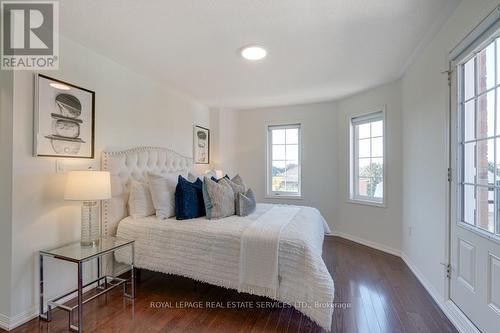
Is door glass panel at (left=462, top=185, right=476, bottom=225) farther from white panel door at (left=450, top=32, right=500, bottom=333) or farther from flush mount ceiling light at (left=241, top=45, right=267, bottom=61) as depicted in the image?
flush mount ceiling light at (left=241, top=45, right=267, bottom=61)

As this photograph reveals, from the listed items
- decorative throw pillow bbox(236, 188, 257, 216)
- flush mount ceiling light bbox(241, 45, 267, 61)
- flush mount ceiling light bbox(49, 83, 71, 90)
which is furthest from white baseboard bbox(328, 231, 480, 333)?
flush mount ceiling light bbox(49, 83, 71, 90)

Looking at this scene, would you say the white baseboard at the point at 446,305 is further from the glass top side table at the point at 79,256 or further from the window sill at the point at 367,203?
the glass top side table at the point at 79,256

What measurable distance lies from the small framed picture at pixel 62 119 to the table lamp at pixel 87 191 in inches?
12.7

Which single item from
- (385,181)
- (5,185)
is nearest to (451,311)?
(385,181)

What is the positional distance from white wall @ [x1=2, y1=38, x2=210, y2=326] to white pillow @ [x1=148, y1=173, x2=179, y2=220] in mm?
556

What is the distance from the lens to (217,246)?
2.13m

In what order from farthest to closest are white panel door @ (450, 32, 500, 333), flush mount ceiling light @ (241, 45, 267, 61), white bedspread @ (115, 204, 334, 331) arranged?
flush mount ceiling light @ (241, 45, 267, 61), white bedspread @ (115, 204, 334, 331), white panel door @ (450, 32, 500, 333)

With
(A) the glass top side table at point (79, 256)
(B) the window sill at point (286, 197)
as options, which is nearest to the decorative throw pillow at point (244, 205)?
(A) the glass top side table at point (79, 256)

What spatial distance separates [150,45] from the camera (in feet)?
7.84

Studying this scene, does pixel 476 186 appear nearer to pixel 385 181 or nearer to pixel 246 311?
pixel 385 181

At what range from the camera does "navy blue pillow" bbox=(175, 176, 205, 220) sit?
2576mm

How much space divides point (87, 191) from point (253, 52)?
1.96 metres

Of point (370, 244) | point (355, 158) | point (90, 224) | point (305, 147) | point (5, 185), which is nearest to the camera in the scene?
point (5, 185)

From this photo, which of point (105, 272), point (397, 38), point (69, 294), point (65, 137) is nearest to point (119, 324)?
point (69, 294)
